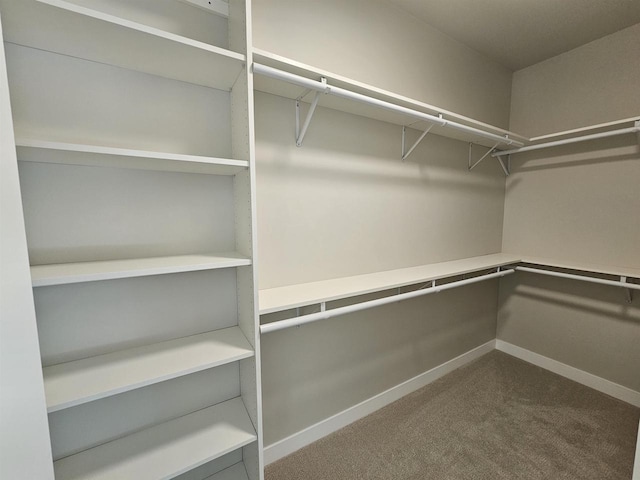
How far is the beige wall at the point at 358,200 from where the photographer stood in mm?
1390

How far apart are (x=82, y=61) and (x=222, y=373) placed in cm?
134

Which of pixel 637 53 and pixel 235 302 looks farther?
pixel 637 53

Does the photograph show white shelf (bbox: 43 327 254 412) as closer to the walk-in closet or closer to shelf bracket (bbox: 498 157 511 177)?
the walk-in closet

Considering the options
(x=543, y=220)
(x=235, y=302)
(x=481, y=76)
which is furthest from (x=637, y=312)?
(x=235, y=302)

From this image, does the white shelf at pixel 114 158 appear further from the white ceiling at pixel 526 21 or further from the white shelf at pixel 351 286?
the white ceiling at pixel 526 21

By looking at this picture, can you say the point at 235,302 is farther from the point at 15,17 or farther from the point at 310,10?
the point at 310,10

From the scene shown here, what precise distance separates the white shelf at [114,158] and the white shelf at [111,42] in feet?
1.11

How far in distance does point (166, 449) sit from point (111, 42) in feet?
4.70

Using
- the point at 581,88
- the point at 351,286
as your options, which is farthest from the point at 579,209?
the point at 351,286

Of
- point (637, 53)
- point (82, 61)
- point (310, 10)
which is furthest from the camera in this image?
point (637, 53)

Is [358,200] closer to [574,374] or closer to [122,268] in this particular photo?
[122,268]

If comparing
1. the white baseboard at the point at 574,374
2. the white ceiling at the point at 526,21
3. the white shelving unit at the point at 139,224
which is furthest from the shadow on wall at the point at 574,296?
the white shelving unit at the point at 139,224

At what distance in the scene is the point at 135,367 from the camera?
96 cm

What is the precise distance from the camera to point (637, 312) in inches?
76.4
